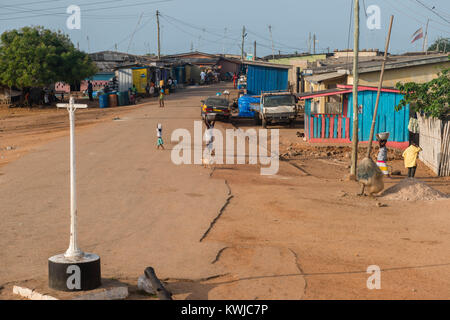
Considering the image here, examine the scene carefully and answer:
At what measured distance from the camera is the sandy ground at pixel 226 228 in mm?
8461

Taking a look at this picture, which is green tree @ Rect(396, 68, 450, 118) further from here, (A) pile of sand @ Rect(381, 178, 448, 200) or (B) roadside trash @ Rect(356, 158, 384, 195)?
(B) roadside trash @ Rect(356, 158, 384, 195)

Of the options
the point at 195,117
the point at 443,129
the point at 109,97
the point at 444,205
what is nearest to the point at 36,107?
the point at 109,97

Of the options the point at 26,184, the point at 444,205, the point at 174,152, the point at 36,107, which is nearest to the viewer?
the point at 444,205

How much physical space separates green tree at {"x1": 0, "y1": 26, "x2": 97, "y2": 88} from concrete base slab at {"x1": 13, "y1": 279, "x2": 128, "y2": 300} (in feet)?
118

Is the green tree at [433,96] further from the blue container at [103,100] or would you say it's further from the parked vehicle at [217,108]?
the blue container at [103,100]

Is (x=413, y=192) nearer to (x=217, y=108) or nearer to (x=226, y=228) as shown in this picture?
(x=226, y=228)

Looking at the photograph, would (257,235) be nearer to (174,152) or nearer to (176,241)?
(176,241)

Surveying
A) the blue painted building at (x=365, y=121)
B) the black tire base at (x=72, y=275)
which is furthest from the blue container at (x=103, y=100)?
the black tire base at (x=72, y=275)

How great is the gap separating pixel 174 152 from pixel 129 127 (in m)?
9.04

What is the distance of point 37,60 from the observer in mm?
41844

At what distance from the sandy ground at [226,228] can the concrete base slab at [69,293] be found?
245 millimetres

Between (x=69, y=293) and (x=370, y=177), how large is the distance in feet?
32.8

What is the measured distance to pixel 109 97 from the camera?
4441cm
